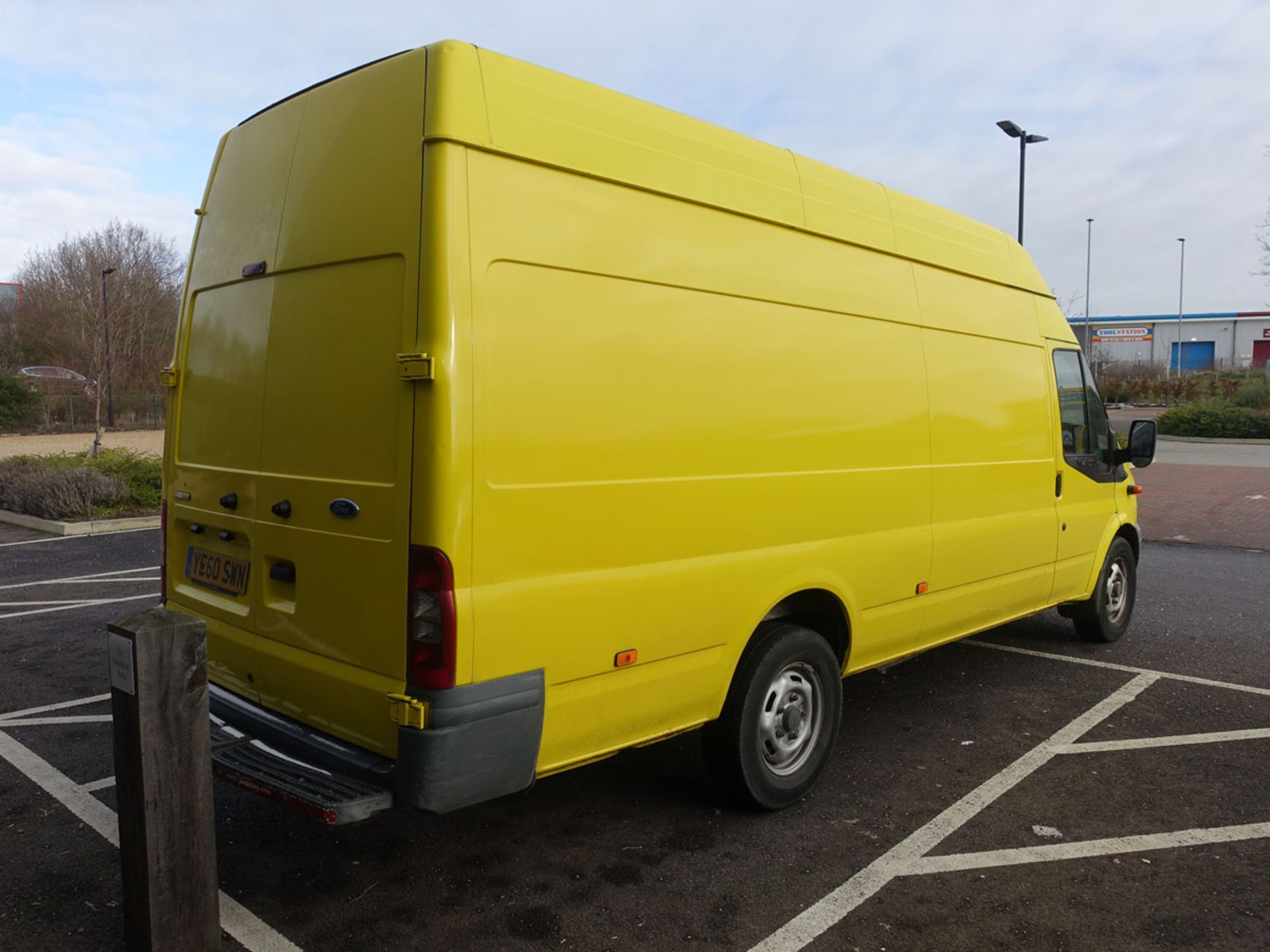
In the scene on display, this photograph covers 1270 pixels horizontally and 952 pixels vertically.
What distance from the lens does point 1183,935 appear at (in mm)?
3100

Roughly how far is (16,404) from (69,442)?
5.36m

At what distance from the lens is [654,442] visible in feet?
11.0

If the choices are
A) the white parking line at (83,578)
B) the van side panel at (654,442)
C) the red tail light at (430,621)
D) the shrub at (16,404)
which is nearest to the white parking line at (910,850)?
the van side panel at (654,442)

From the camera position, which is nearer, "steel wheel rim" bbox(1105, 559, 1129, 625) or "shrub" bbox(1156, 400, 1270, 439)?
"steel wheel rim" bbox(1105, 559, 1129, 625)

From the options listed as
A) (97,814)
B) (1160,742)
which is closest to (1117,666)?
(1160,742)

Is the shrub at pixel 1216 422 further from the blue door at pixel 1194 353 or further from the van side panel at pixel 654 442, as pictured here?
the blue door at pixel 1194 353

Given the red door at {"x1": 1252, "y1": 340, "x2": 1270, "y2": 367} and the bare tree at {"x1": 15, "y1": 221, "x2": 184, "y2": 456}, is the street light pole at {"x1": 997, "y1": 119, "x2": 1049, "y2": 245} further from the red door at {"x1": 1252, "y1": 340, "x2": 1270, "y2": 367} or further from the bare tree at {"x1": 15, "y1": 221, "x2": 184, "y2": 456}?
the red door at {"x1": 1252, "y1": 340, "x2": 1270, "y2": 367}

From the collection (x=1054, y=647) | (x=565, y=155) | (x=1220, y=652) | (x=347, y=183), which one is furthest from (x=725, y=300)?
(x=1220, y=652)

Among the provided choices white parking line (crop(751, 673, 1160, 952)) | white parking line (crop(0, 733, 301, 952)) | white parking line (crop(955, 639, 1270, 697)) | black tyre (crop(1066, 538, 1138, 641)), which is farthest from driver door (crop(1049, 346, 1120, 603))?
white parking line (crop(0, 733, 301, 952))

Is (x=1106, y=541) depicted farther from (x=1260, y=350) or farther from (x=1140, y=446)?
(x=1260, y=350)

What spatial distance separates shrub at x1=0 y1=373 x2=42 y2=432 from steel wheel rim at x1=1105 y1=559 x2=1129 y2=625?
39317mm

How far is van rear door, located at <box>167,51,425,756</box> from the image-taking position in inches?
117

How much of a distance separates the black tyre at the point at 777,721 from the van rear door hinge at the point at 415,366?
1.83 metres

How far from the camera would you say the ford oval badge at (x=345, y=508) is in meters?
3.06
